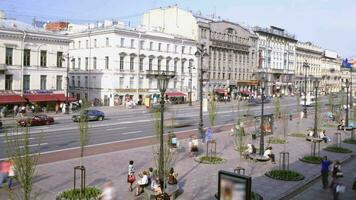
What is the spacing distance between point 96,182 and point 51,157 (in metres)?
6.38

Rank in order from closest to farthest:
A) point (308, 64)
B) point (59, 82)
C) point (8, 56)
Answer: point (8, 56) < point (59, 82) < point (308, 64)

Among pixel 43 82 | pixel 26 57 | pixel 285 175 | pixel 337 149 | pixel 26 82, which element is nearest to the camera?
pixel 285 175

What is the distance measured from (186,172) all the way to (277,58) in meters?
96.7

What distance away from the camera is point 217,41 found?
8138 cm

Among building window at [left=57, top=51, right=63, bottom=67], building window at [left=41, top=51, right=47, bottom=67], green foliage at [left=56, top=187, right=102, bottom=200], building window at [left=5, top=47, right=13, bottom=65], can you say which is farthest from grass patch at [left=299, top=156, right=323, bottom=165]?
building window at [left=57, top=51, right=63, bottom=67]

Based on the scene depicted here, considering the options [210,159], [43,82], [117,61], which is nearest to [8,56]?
[43,82]

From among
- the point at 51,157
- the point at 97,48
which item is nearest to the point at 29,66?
the point at 97,48

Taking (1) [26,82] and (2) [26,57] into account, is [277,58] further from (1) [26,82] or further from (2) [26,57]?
(1) [26,82]

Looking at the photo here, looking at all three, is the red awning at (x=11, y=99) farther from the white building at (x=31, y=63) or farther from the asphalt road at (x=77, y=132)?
the asphalt road at (x=77, y=132)

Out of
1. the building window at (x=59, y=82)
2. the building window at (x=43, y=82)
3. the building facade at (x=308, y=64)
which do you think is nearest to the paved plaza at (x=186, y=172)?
the building window at (x=43, y=82)

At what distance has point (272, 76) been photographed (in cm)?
10962

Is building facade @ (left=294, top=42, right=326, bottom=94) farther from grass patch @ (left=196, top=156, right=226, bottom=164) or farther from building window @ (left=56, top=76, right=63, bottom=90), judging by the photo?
grass patch @ (left=196, top=156, right=226, bottom=164)

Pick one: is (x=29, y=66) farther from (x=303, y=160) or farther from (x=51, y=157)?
(x=303, y=160)

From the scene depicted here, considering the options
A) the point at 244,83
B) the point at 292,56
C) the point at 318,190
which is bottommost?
the point at 318,190
